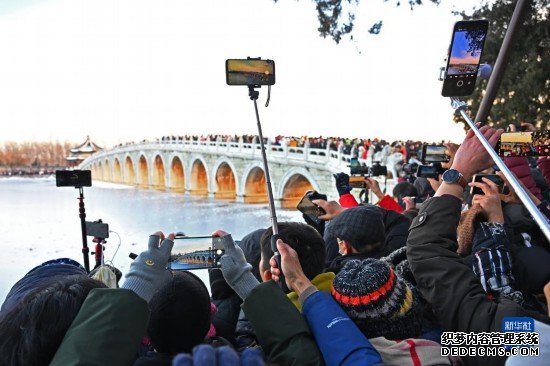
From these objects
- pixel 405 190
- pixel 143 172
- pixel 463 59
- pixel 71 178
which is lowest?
pixel 143 172

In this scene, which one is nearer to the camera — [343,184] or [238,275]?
[238,275]

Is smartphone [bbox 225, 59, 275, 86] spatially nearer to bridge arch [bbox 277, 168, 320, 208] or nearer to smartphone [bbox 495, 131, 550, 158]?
smartphone [bbox 495, 131, 550, 158]

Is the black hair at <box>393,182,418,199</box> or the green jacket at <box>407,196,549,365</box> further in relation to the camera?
the black hair at <box>393,182,418,199</box>

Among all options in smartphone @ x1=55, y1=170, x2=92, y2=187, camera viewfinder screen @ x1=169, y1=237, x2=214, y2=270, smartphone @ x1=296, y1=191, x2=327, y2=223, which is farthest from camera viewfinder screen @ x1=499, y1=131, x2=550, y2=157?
smartphone @ x1=55, y1=170, x2=92, y2=187

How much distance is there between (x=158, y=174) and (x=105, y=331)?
129 feet

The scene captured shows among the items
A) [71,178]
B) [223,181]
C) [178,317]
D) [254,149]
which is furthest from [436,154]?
[223,181]

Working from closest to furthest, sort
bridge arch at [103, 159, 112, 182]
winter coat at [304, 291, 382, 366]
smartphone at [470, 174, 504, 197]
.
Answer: winter coat at [304, 291, 382, 366]
smartphone at [470, 174, 504, 197]
bridge arch at [103, 159, 112, 182]

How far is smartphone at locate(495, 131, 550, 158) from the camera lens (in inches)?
51.5

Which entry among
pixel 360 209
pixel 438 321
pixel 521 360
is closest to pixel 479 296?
pixel 438 321

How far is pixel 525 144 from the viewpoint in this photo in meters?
1.32

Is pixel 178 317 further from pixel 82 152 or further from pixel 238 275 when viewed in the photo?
pixel 82 152

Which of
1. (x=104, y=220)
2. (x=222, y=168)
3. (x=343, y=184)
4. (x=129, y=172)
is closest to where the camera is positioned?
(x=343, y=184)

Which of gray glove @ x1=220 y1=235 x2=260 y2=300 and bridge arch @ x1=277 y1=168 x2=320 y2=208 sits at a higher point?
gray glove @ x1=220 y1=235 x2=260 y2=300

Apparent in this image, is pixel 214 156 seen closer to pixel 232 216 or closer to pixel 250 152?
pixel 250 152
